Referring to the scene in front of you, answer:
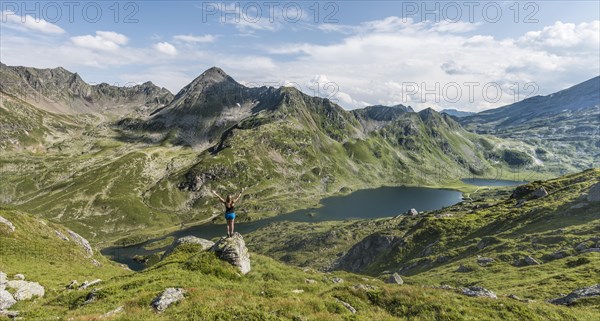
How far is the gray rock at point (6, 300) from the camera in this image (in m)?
26.0

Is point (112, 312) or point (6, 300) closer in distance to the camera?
point (112, 312)

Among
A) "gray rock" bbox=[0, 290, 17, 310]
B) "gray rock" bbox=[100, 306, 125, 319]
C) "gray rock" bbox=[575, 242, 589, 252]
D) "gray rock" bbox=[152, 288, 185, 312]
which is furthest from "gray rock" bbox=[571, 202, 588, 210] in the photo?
"gray rock" bbox=[0, 290, 17, 310]

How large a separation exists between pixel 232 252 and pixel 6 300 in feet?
60.7

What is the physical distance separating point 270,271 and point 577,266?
45.6m

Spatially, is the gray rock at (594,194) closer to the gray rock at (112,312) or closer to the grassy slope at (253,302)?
the grassy slope at (253,302)

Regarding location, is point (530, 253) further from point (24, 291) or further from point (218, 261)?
point (24, 291)

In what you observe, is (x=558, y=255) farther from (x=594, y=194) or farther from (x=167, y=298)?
(x=167, y=298)

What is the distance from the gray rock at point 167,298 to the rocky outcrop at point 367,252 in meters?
99.3

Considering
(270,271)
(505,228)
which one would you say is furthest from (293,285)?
(505,228)

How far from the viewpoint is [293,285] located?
31.4 m

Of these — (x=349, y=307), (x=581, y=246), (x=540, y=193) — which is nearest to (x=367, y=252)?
(x=540, y=193)

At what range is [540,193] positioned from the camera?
95000 millimetres

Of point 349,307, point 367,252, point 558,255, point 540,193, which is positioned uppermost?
point 349,307

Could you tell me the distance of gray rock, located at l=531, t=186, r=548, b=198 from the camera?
309ft
